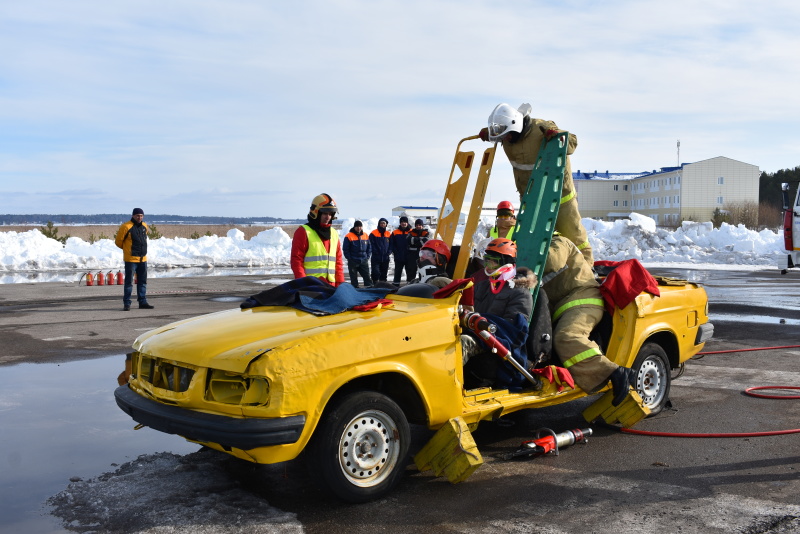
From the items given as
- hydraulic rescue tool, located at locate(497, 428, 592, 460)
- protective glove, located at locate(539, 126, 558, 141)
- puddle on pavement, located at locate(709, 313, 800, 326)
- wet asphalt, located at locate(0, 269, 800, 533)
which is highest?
protective glove, located at locate(539, 126, 558, 141)

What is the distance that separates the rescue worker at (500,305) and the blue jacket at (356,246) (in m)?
10.8

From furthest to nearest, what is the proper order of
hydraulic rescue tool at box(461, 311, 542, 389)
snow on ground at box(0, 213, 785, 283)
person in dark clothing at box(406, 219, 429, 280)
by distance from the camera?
snow on ground at box(0, 213, 785, 283) → person in dark clothing at box(406, 219, 429, 280) → hydraulic rescue tool at box(461, 311, 542, 389)

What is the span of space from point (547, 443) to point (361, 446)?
5.34 feet

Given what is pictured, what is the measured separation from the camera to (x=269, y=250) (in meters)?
33.8

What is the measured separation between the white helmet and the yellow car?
206 centimetres

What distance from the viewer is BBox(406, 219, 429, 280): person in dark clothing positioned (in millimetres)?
16812

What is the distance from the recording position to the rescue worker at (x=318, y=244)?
25.4ft

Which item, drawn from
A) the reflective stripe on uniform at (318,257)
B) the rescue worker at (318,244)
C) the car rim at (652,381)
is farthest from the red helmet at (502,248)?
the reflective stripe on uniform at (318,257)

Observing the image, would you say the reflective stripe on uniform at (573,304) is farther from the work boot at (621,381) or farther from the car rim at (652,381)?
the car rim at (652,381)

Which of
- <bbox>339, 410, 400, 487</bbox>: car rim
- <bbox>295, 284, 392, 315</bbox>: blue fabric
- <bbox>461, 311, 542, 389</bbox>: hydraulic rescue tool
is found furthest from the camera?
<bbox>461, 311, 542, 389</bbox>: hydraulic rescue tool

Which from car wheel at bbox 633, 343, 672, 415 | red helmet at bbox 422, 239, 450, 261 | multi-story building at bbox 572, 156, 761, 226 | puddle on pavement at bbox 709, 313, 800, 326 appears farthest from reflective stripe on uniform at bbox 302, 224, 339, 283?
multi-story building at bbox 572, 156, 761, 226

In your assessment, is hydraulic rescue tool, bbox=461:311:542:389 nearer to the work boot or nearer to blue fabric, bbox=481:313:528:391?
blue fabric, bbox=481:313:528:391

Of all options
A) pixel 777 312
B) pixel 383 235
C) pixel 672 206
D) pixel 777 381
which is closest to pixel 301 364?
pixel 777 381

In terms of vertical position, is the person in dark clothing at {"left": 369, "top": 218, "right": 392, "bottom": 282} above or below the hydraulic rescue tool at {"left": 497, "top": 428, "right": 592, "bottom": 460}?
above
